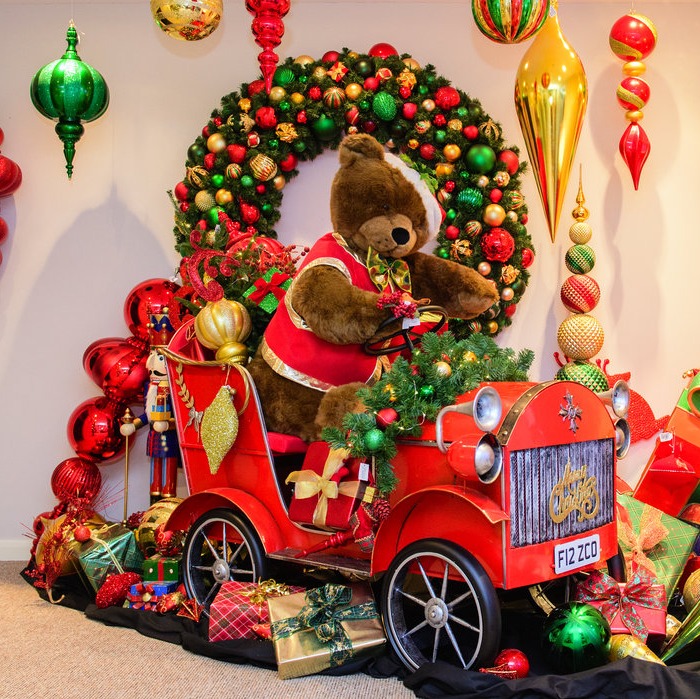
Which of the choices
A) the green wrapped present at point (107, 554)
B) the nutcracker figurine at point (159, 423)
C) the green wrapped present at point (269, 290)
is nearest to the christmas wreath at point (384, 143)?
the nutcracker figurine at point (159, 423)

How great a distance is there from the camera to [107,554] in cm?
396

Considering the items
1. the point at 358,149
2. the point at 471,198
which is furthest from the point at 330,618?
the point at 471,198

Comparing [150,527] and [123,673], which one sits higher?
[150,527]

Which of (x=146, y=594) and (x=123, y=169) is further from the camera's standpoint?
(x=123, y=169)

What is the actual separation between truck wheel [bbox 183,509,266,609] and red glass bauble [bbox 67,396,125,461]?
104cm

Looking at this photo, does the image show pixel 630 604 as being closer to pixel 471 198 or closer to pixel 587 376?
pixel 587 376

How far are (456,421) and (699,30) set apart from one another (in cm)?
313

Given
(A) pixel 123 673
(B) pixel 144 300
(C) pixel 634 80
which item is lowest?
(A) pixel 123 673

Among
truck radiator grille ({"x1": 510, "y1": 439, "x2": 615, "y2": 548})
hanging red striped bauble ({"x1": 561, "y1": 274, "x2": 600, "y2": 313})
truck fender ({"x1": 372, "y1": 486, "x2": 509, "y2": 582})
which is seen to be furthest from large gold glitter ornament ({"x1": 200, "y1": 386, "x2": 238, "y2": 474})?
hanging red striped bauble ({"x1": 561, "y1": 274, "x2": 600, "y2": 313})

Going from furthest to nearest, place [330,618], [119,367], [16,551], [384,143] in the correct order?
[16,551] → [384,143] → [119,367] → [330,618]

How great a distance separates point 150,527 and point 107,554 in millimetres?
257

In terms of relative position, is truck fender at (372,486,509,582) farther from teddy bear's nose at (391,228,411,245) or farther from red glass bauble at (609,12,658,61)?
red glass bauble at (609,12,658,61)

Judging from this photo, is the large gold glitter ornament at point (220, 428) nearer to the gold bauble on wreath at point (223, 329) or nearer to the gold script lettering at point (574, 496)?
the gold bauble on wreath at point (223, 329)

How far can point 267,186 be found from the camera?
465cm
